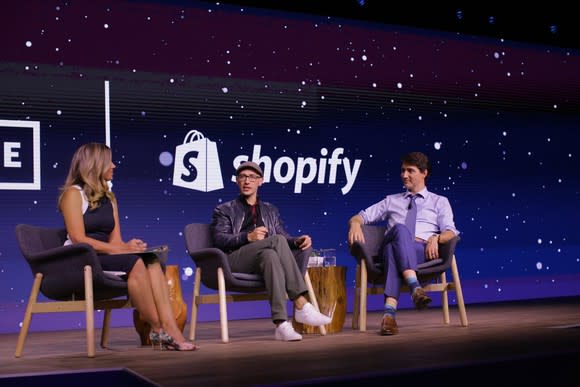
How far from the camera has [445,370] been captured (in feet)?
12.5

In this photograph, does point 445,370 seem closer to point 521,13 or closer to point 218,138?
point 218,138

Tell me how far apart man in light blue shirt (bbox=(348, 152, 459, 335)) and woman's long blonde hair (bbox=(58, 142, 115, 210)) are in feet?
5.69

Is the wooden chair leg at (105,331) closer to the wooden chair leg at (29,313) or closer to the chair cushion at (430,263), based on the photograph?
the wooden chair leg at (29,313)

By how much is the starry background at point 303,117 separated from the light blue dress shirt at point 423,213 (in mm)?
1722

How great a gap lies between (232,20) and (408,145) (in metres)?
2.01

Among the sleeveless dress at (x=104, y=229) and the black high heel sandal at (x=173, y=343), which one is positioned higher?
the sleeveless dress at (x=104, y=229)

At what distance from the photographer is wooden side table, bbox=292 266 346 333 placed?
6.07 m

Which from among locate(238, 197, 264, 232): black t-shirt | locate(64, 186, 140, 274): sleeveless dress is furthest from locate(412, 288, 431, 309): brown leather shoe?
locate(64, 186, 140, 274): sleeveless dress

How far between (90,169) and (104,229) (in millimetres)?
353

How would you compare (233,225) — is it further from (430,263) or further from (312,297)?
(430,263)

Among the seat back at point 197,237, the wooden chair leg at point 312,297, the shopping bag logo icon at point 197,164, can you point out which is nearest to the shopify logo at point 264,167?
the shopping bag logo icon at point 197,164

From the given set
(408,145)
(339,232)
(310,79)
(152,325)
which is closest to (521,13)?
(408,145)

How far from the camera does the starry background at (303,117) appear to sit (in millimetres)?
6977

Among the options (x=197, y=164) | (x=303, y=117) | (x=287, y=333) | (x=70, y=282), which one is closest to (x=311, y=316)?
(x=287, y=333)
